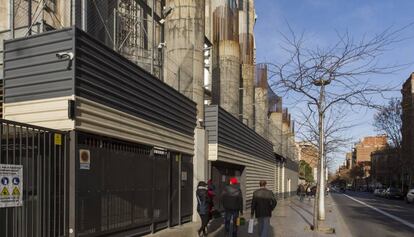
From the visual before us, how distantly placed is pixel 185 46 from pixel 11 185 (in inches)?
426

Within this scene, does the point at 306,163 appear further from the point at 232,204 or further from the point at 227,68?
the point at 232,204

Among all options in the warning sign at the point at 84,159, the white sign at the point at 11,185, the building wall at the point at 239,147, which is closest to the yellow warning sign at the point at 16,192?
the white sign at the point at 11,185

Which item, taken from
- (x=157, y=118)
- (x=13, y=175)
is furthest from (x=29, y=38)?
(x=157, y=118)

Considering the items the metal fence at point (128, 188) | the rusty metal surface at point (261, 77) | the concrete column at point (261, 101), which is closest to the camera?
the metal fence at point (128, 188)

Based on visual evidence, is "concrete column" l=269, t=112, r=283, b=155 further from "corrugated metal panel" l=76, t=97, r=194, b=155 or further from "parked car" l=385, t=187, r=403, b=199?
"corrugated metal panel" l=76, t=97, r=194, b=155

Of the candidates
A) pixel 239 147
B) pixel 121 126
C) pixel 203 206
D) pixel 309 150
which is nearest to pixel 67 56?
pixel 121 126

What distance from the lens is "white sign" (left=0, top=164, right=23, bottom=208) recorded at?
792 centimetres

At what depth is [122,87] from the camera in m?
12.0

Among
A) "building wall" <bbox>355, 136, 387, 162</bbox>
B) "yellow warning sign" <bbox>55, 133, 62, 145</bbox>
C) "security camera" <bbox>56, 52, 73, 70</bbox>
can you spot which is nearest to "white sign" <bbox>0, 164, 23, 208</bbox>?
"yellow warning sign" <bbox>55, 133, 62, 145</bbox>

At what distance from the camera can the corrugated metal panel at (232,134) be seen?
2003cm

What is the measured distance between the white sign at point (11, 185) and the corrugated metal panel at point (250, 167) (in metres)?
12.2

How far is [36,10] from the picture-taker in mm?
12141

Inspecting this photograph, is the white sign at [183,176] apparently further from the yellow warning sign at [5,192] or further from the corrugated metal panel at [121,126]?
the yellow warning sign at [5,192]

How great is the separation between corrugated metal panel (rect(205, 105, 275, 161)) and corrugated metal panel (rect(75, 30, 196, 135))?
3396mm
